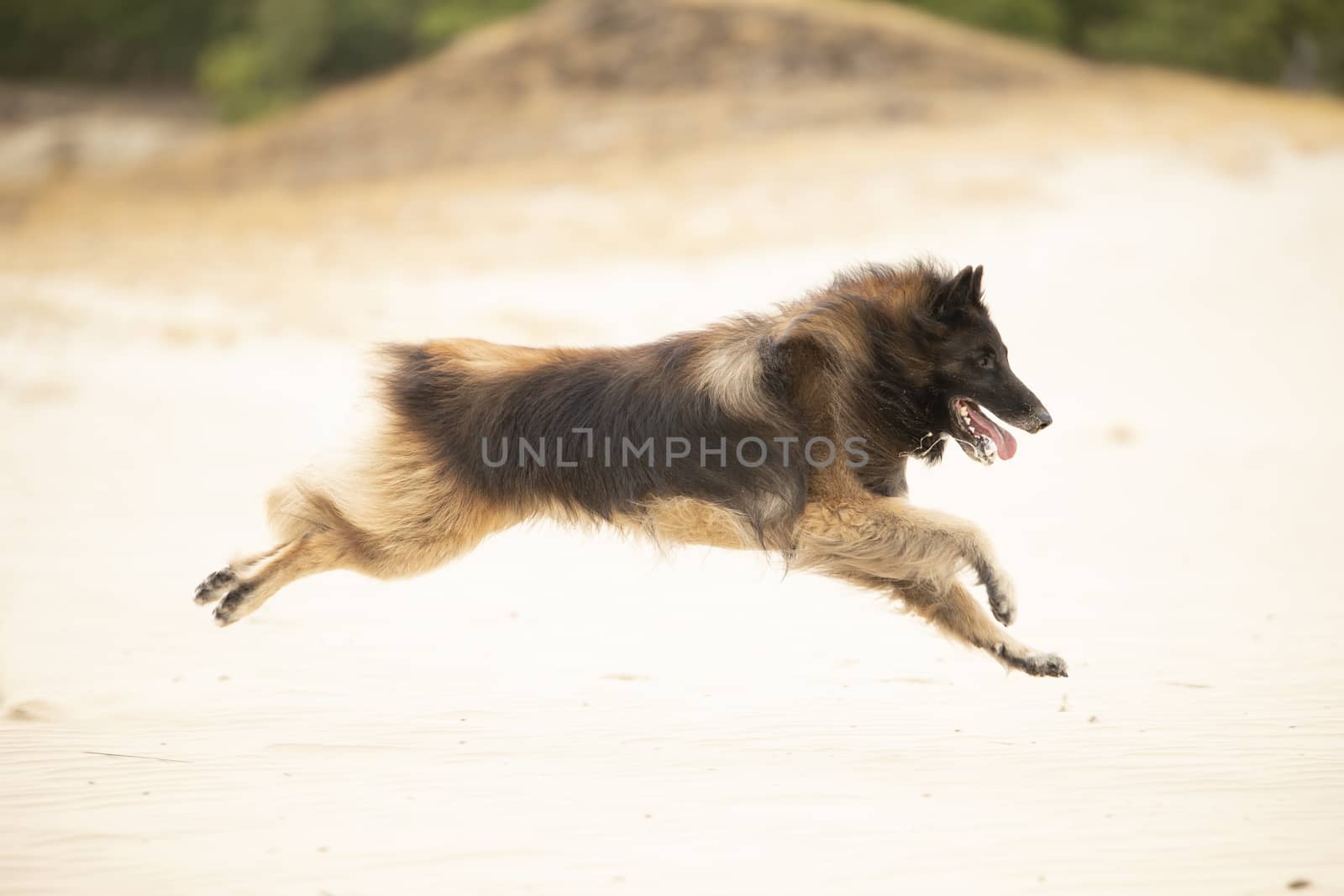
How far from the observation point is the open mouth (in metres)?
5.98

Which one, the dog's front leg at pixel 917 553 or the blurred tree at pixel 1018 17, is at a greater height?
the blurred tree at pixel 1018 17

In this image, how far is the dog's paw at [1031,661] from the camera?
5.89 m

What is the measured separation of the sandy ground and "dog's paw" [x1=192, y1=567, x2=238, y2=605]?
20.8 inches

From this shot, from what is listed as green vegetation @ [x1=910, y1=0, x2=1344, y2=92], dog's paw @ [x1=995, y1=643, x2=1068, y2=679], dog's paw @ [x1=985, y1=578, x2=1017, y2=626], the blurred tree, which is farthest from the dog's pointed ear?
the blurred tree

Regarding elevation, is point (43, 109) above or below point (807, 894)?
above

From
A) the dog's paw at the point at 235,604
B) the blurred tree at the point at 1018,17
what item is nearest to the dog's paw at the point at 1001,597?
the dog's paw at the point at 235,604

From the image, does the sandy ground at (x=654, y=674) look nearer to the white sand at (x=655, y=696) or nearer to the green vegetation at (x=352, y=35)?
the white sand at (x=655, y=696)

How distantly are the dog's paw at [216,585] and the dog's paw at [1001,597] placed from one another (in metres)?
3.30

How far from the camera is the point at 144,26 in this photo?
4262 centimetres

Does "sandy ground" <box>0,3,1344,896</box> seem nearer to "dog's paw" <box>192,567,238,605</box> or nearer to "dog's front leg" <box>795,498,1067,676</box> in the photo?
"dog's front leg" <box>795,498,1067,676</box>

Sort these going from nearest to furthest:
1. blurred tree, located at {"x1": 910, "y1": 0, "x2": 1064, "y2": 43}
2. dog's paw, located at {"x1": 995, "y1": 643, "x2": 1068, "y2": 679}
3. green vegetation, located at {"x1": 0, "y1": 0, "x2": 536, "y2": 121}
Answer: dog's paw, located at {"x1": 995, "y1": 643, "x2": 1068, "y2": 679}
blurred tree, located at {"x1": 910, "y1": 0, "x2": 1064, "y2": 43}
green vegetation, located at {"x1": 0, "y1": 0, "x2": 536, "y2": 121}

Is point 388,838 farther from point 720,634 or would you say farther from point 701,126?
point 701,126

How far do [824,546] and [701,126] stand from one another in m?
23.1

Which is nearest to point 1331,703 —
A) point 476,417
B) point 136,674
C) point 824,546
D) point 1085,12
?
point 824,546
